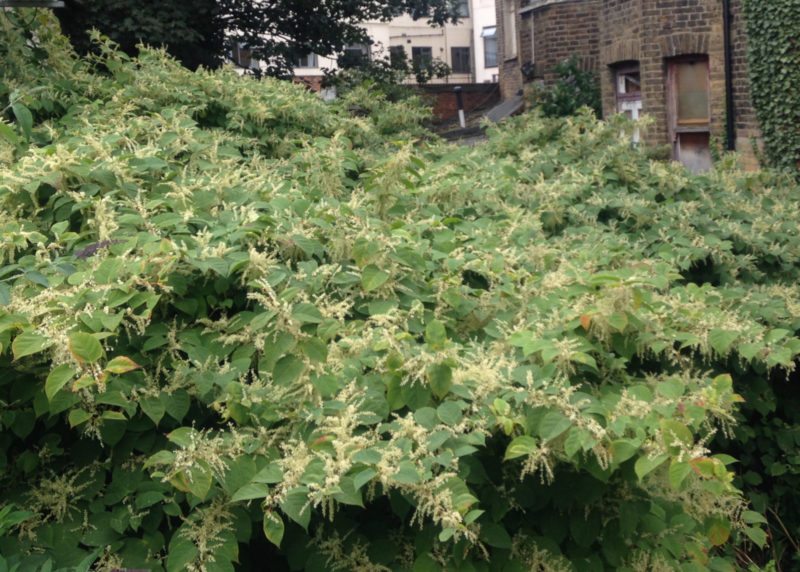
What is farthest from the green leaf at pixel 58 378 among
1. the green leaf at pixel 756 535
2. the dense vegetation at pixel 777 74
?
the dense vegetation at pixel 777 74

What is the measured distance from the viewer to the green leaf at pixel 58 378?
110 inches

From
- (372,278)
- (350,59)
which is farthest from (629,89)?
(372,278)

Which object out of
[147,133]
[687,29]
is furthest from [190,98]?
[687,29]

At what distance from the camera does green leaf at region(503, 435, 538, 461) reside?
9.27ft

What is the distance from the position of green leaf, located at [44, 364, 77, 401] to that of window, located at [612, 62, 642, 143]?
49.4 ft

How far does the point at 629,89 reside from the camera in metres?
17.3

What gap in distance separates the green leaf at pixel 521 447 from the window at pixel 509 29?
2544cm

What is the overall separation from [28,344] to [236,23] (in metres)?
15.3

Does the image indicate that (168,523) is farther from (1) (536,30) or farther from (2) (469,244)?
(1) (536,30)

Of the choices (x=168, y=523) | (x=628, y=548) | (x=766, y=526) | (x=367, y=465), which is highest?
(x=367, y=465)

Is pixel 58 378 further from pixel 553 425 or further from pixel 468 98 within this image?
pixel 468 98

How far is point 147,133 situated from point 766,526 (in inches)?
159

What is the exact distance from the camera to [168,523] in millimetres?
3105

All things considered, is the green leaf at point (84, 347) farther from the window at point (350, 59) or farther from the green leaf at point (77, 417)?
the window at point (350, 59)
